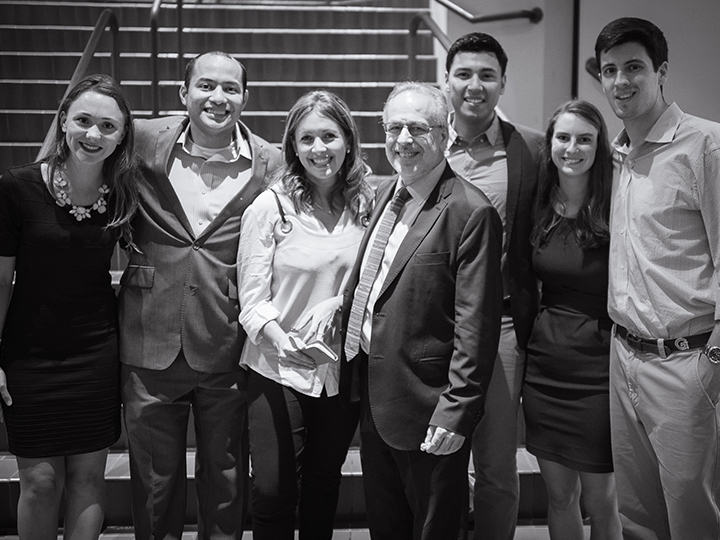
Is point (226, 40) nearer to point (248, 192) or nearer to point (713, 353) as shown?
point (248, 192)

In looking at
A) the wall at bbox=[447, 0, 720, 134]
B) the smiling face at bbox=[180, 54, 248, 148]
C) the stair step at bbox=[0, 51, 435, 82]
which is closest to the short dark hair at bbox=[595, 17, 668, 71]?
the smiling face at bbox=[180, 54, 248, 148]

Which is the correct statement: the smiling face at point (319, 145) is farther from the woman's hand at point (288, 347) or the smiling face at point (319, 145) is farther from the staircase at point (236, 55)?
the staircase at point (236, 55)

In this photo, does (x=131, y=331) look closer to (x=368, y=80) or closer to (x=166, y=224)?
(x=166, y=224)

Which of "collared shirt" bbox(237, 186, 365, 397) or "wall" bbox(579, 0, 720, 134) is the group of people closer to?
"collared shirt" bbox(237, 186, 365, 397)

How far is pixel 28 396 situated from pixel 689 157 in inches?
81.9

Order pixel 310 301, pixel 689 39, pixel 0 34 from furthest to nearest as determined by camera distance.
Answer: pixel 0 34 → pixel 689 39 → pixel 310 301

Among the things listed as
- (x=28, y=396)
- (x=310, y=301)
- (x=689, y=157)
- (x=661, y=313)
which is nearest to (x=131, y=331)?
(x=28, y=396)

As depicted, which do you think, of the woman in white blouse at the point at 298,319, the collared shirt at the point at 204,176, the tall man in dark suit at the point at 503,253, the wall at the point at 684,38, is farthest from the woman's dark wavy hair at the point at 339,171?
the wall at the point at 684,38

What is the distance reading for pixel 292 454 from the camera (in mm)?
2137

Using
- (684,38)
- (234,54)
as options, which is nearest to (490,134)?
(684,38)

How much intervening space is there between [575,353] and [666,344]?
295 millimetres

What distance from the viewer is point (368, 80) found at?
5.50 meters

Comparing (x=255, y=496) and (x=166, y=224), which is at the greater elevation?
(x=166, y=224)

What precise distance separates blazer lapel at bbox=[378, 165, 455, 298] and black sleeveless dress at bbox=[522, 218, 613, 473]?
47 centimetres
